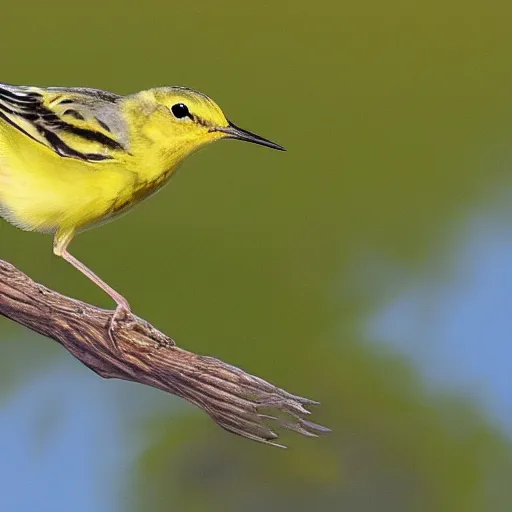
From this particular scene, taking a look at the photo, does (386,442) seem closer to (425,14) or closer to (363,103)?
(363,103)

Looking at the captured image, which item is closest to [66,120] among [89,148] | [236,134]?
[89,148]

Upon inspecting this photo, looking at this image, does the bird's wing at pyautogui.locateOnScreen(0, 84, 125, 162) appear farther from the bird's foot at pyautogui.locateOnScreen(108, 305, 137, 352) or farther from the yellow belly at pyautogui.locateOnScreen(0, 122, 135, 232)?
the bird's foot at pyautogui.locateOnScreen(108, 305, 137, 352)

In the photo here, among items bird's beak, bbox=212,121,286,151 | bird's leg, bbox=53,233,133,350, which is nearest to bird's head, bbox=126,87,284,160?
bird's beak, bbox=212,121,286,151

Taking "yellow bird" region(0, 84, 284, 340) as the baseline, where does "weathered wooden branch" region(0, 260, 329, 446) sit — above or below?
below

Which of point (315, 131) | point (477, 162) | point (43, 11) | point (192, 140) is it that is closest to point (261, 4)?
point (315, 131)

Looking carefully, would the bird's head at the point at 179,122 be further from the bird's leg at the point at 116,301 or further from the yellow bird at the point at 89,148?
the bird's leg at the point at 116,301

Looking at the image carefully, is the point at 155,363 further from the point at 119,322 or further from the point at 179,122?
the point at 179,122
